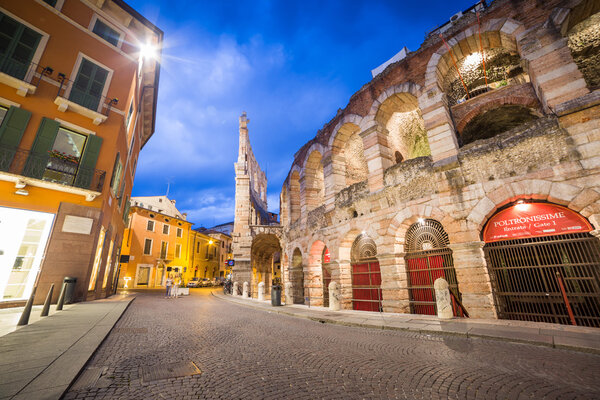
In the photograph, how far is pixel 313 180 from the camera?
48.0 feet

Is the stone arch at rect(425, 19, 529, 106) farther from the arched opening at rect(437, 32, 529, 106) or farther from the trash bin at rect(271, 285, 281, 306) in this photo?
the trash bin at rect(271, 285, 281, 306)

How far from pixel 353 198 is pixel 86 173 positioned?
1050 centimetres

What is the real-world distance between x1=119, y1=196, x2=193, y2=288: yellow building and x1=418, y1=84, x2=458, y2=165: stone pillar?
1063 inches

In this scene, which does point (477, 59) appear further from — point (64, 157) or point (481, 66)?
point (64, 157)

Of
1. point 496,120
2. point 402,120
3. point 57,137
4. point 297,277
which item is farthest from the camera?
point 297,277

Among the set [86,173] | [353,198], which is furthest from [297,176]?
[86,173]

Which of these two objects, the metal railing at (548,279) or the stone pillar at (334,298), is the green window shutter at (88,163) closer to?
the stone pillar at (334,298)

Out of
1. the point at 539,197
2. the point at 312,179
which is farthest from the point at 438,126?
the point at 312,179

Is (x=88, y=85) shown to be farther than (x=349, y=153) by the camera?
No

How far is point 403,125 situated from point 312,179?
5.93 m

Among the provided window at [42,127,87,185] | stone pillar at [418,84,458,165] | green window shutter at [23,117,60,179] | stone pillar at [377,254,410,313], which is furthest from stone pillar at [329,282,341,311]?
green window shutter at [23,117,60,179]

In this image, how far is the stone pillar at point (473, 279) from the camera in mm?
6500

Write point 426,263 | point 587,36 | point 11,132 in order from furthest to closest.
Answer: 1. point 426,263
2. point 587,36
3. point 11,132

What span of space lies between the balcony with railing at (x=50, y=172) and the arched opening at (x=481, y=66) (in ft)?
45.0
